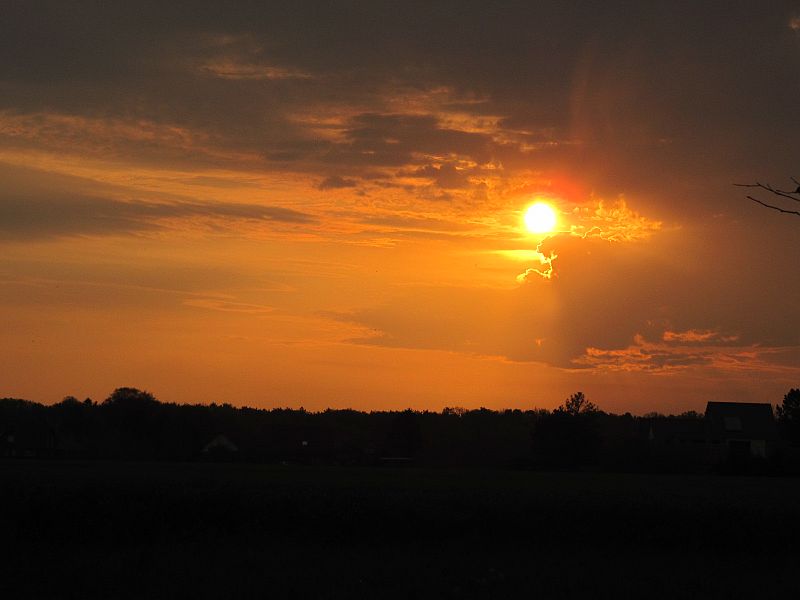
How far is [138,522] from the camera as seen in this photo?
28922 mm

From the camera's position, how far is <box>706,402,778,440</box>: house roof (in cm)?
9406

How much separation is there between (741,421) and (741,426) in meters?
0.60

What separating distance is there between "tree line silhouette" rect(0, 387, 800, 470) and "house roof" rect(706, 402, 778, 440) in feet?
14.2

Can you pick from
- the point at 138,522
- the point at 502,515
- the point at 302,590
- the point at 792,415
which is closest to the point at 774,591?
the point at 502,515

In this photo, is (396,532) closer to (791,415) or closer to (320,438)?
(320,438)

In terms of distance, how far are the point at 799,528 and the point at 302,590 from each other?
657 inches

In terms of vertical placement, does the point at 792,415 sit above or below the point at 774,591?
above

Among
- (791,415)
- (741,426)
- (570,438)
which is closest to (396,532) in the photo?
(570,438)

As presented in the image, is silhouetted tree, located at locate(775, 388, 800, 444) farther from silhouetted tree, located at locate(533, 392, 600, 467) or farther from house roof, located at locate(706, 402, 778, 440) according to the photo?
silhouetted tree, located at locate(533, 392, 600, 467)

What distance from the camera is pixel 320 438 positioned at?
4284 inches

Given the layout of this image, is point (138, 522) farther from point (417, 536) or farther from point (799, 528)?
point (799, 528)

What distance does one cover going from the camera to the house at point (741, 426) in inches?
3684

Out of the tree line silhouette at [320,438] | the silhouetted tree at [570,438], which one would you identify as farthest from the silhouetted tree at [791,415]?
the silhouetted tree at [570,438]

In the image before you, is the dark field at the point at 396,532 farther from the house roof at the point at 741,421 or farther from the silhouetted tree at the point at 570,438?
the house roof at the point at 741,421
